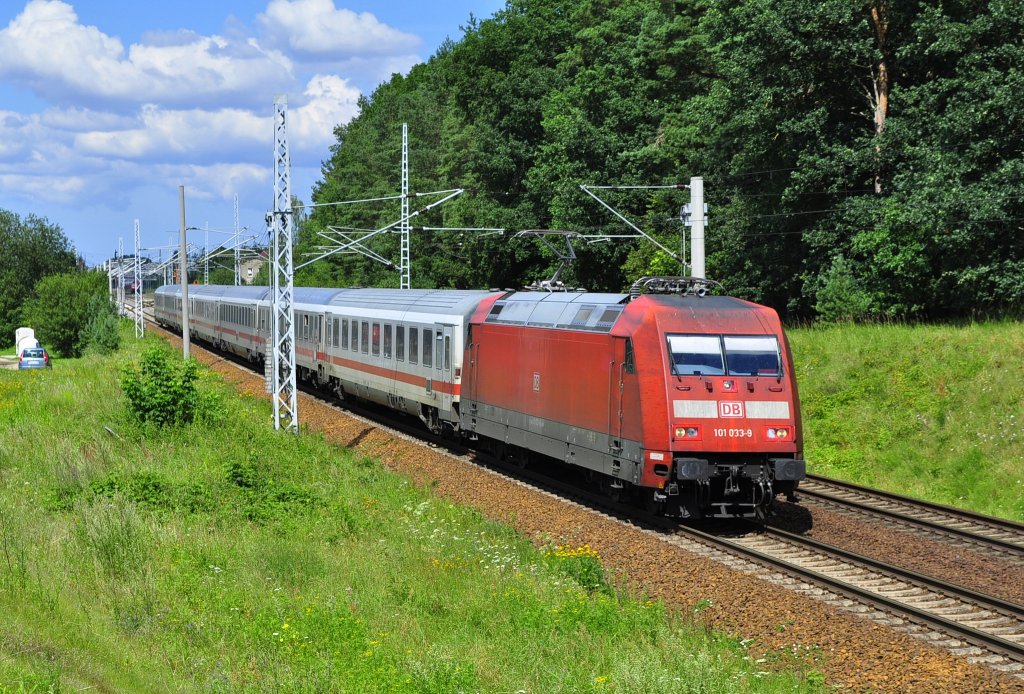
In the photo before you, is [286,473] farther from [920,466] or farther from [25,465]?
[920,466]

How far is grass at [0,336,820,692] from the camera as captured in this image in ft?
31.0

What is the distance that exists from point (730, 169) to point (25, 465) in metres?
28.1

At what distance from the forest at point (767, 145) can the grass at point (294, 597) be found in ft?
52.6

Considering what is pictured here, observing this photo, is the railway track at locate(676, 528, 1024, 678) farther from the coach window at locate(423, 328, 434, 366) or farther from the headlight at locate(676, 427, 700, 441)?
the coach window at locate(423, 328, 434, 366)

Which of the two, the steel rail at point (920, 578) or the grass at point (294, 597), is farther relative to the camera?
the steel rail at point (920, 578)

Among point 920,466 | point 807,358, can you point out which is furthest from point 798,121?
point 920,466

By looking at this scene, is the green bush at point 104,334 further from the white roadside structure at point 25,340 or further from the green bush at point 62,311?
the green bush at point 62,311

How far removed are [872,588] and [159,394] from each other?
54.7 feet

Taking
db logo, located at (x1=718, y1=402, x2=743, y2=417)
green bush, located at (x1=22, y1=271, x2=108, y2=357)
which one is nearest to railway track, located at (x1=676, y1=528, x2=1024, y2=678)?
db logo, located at (x1=718, y1=402, x2=743, y2=417)

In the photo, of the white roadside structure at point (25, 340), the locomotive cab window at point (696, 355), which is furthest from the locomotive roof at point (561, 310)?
the white roadside structure at point (25, 340)

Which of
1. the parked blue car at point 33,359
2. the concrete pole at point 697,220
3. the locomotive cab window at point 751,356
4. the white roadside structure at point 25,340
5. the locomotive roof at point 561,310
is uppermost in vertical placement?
the concrete pole at point 697,220

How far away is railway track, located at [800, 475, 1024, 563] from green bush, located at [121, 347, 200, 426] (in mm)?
13524

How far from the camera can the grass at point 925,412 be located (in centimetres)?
1975

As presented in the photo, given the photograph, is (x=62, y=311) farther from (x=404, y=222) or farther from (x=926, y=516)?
(x=926, y=516)
